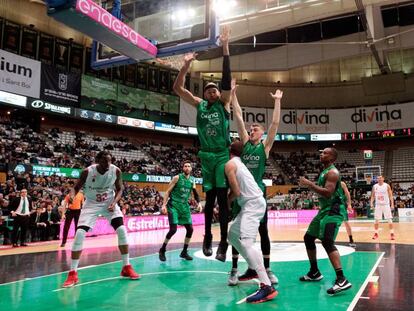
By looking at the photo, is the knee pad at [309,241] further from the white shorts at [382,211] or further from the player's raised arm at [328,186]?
the white shorts at [382,211]

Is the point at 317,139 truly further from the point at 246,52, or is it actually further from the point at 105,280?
the point at 105,280

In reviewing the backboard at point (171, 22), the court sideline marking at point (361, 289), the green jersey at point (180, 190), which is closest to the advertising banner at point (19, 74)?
the backboard at point (171, 22)

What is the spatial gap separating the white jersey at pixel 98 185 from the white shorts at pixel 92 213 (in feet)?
0.22

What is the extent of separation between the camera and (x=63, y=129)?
29828 mm

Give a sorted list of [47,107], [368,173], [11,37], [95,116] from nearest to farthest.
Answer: [47,107]
[11,37]
[95,116]
[368,173]

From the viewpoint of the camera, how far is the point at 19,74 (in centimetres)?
2412

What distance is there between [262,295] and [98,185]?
3210mm

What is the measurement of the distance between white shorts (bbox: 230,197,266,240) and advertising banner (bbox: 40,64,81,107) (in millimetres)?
23714

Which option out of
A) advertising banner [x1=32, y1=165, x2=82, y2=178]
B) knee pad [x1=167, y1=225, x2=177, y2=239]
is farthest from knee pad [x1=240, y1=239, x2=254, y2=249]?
advertising banner [x1=32, y1=165, x2=82, y2=178]

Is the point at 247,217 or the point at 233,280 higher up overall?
the point at 247,217

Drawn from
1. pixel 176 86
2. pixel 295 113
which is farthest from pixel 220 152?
pixel 295 113

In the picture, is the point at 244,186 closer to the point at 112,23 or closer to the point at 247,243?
the point at 247,243

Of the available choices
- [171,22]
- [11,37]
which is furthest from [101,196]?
[11,37]

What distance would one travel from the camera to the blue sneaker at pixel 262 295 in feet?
15.2
